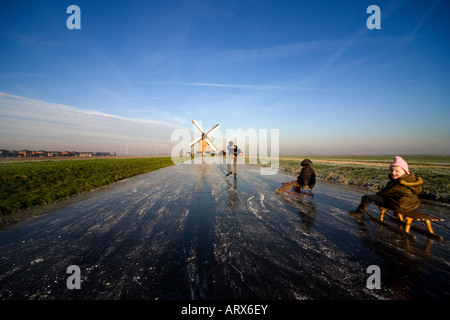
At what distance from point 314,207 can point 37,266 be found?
8438 mm

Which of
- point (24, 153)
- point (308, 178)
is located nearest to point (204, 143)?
point (308, 178)

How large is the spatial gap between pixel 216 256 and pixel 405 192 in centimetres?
534

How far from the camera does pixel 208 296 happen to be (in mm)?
2494

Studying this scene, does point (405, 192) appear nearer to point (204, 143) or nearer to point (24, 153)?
point (204, 143)

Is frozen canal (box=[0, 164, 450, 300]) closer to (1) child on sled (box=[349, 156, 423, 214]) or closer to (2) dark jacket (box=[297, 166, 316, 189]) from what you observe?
(1) child on sled (box=[349, 156, 423, 214])

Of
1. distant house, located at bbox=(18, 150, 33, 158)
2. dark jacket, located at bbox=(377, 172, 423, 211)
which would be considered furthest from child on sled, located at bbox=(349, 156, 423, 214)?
distant house, located at bbox=(18, 150, 33, 158)

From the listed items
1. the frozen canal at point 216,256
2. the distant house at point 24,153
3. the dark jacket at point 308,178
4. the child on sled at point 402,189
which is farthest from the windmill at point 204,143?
the distant house at point 24,153

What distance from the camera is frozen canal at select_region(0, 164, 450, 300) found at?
2609 millimetres

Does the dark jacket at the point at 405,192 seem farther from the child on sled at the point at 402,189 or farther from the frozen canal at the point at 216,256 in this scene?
the frozen canal at the point at 216,256

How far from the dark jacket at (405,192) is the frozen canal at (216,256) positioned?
0.84 meters

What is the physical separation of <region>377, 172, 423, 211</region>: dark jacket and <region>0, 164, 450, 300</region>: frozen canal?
836 millimetres

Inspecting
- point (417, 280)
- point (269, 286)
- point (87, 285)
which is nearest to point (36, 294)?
point (87, 285)

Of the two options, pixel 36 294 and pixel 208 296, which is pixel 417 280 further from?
pixel 36 294

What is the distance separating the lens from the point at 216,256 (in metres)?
3.49
